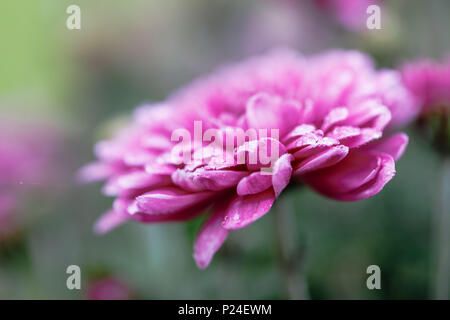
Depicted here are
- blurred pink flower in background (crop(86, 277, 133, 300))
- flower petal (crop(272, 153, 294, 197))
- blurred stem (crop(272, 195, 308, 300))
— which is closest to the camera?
flower petal (crop(272, 153, 294, 197))

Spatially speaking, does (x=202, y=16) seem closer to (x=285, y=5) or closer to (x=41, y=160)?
(x=285, y=5)

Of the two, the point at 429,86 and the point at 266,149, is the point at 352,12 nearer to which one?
the point at 429,86

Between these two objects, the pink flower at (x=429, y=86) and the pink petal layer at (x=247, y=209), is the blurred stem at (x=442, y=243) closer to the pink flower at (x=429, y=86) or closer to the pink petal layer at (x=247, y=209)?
the pink flower at (x=429, y=86)

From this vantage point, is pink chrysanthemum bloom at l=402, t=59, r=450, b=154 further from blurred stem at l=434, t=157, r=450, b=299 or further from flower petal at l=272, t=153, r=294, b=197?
flower petal at l=272, t=153, r=294, b=197

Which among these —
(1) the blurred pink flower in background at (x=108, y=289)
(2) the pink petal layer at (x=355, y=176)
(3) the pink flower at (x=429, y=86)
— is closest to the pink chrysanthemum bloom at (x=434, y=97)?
(3) the pink flower at (x=429, y=86)

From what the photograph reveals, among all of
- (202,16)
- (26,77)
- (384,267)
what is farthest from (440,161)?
(26,77)

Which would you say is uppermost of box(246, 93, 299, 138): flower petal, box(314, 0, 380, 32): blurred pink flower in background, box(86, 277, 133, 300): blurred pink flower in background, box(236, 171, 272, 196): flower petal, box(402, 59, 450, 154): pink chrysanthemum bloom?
box(314, 0, 380, 32): blurred pink flower in background

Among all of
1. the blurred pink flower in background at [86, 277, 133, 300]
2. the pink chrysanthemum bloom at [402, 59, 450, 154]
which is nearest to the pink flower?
the pink chrysanthemum bloom at [402, 59, 450, 154]
